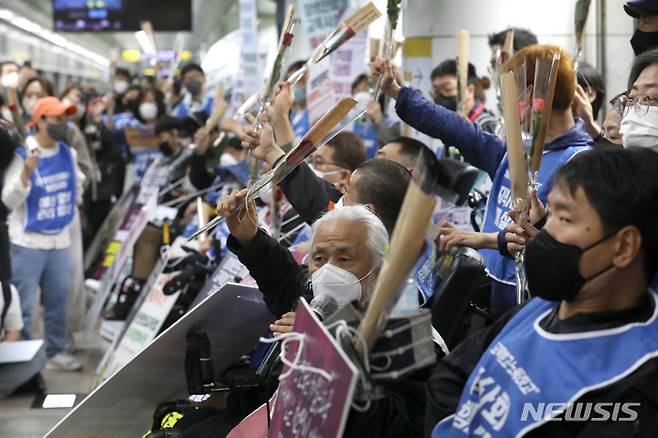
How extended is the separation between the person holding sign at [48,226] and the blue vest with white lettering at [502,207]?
12.1 feet

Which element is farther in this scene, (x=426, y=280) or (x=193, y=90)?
(x=193, y=90)

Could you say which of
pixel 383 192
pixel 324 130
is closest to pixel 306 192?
pixel 383 192

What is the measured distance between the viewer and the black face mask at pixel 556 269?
215 centimetres

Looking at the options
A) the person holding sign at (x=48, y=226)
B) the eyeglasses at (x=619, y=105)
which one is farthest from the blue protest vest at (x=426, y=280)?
the person holding sign at (x=48, y=226)

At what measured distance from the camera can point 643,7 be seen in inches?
150

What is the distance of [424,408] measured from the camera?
258 cm

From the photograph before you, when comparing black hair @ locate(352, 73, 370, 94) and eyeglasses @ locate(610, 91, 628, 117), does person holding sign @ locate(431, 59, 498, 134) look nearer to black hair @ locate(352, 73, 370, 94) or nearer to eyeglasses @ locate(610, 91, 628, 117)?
black hair @ locate(352, 73, 370, 94)

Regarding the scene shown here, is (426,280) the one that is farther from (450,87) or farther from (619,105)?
(450,87)

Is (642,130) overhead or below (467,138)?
overhead

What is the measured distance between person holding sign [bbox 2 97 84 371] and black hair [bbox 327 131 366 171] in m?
2.54

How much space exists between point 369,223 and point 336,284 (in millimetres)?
287

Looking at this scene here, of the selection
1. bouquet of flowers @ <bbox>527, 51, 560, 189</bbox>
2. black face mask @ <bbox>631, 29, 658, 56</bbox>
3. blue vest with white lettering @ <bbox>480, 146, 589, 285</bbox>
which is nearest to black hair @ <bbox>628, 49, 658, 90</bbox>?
bouquet of flowers @ <bbox>527, 51, 560, 189</bbox>

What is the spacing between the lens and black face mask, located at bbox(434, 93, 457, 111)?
21.8ft

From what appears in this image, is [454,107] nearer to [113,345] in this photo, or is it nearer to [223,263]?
[223,263]
